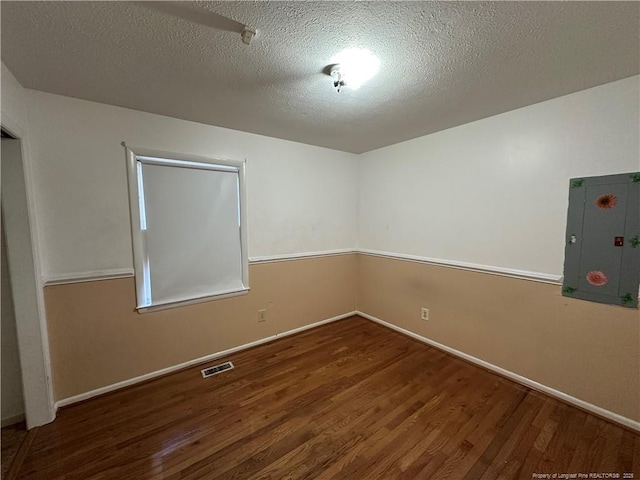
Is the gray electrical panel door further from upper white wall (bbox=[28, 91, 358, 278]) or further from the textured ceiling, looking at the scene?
upper white wall (bbox=[28, 91, 358, 278])

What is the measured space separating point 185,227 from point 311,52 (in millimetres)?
1802

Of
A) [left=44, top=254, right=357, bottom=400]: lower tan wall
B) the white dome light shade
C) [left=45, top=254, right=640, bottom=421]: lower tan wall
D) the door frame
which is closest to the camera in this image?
the white dome light shade

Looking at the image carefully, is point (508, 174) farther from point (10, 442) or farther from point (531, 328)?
point (10, 442)

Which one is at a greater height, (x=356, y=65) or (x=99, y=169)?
(x=356, y=65)

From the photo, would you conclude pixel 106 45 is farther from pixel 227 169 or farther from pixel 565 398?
pixel 565 398

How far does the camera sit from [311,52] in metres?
1.35

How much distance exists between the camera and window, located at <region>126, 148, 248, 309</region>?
2.14 metres

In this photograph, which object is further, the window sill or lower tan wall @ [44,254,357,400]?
the window sill

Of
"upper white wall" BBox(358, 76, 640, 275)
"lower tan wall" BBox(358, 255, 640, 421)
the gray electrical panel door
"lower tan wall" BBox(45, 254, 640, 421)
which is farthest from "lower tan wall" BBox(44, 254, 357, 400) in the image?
the gray electrical panel door

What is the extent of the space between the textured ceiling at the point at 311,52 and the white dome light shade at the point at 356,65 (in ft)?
0.17

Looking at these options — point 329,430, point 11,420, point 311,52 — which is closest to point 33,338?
point 11,420

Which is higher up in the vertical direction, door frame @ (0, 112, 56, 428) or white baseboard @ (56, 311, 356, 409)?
door frame @ (0, 112, 56, 428)

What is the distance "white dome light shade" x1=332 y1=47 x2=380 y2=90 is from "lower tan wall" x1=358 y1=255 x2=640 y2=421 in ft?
6.48

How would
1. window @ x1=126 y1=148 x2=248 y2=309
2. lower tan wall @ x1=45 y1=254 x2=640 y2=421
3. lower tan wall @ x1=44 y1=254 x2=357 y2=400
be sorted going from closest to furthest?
lower tan wall @ x1=45 y1=254 x2=640 y2=421, lower tan wall @ x1=44 y1=254 x2=357 y2=400, window @ x1=126 y1=148 x2=248 y2=309
